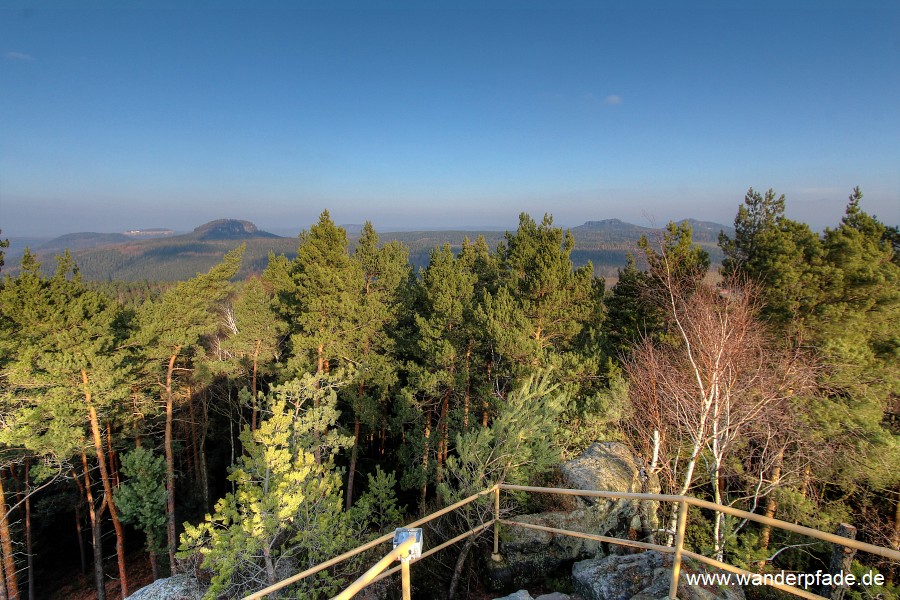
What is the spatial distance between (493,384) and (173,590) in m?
10.6

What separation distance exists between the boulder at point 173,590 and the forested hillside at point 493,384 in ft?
1.34

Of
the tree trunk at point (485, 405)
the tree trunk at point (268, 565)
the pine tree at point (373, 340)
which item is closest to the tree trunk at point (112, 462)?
the pine tree at point (373, 340)

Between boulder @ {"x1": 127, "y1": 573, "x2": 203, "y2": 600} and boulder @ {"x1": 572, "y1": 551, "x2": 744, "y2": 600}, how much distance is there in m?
8.91

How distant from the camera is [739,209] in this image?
19.0 m

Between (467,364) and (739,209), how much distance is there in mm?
15413

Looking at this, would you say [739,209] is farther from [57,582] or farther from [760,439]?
[57,582]

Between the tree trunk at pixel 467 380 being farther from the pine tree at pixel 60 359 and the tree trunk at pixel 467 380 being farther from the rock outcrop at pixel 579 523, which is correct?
the pine tree at pixel 60 359

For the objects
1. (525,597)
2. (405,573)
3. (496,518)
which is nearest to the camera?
(405,573)

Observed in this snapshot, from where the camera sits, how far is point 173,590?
31.1ft

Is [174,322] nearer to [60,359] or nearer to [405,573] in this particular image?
[60,359]

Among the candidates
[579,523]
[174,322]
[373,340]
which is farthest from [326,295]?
[579,523]

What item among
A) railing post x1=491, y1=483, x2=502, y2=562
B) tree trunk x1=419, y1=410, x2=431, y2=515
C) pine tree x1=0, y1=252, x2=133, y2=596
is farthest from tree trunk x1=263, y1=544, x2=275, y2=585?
pine tree x1=0, y1=252, x2=133, y2=596

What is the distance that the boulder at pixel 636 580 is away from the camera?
15.7 ft

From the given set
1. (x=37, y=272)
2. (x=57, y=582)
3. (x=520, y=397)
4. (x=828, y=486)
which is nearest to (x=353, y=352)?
(x=520, y=397)
